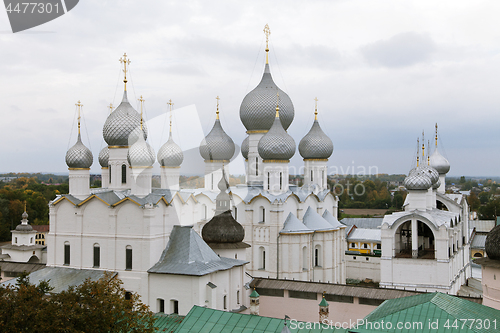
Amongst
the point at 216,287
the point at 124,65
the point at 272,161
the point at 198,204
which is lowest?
the point at 216,287

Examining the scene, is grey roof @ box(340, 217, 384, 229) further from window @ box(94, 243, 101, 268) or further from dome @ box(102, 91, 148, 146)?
window @ box(94, 243, 101, 268)

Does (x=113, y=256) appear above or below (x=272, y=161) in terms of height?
below

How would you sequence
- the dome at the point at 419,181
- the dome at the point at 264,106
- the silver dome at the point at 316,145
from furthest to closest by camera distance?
1. the silver dome at the point at 316,145
2. the dome at the point at 264,106
3. the dome at the point at 419,181

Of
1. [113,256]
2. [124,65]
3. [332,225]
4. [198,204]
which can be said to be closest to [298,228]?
[332,225]

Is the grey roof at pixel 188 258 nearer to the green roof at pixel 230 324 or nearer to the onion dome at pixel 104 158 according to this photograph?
the green roof at pixel 230 324

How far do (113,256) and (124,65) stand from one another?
696cm

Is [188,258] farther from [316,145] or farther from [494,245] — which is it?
[316,145]

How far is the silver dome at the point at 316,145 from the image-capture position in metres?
25.0

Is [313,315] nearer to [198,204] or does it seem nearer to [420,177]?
[198,204]

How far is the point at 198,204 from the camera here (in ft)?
65.7

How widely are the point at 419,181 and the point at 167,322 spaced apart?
12362 mm

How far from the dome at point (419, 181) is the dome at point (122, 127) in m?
11.4

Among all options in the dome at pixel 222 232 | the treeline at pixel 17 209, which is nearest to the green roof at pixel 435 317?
the dome at pixel 222 232

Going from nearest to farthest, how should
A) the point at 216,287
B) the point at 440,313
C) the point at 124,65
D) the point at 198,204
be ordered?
the point at 440,313, the point at 216,287, the point at 124,65, the point at 198,204
